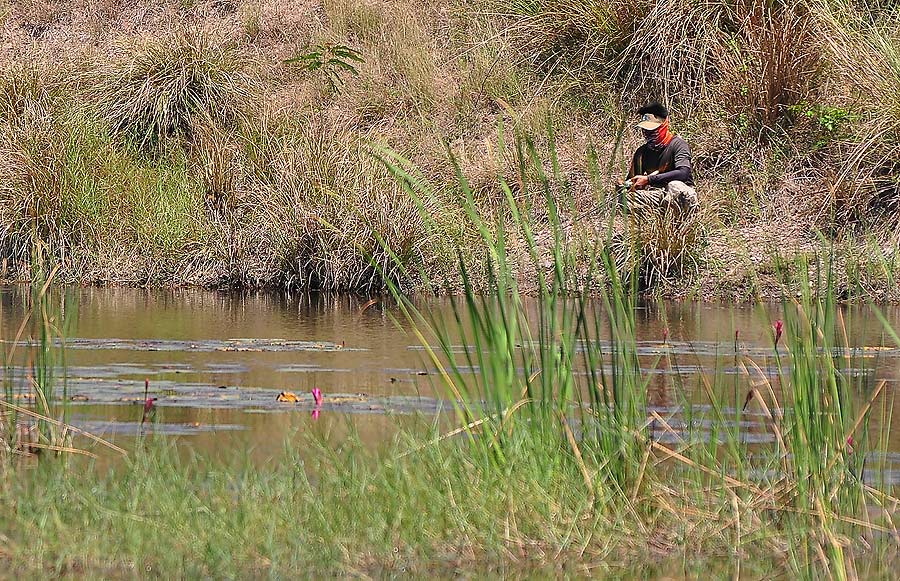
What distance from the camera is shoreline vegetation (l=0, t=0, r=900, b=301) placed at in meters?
15.6

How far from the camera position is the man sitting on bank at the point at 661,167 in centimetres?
1519

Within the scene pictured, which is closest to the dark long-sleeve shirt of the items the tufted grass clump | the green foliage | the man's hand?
the man's hand

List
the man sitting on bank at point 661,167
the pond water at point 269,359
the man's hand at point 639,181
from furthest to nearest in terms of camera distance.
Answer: the man sitting on bank at point 661,167 → the man's hand at point 639,181 → the pond water at point 269,359

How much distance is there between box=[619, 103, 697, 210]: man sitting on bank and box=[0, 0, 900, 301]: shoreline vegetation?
0.39 metres

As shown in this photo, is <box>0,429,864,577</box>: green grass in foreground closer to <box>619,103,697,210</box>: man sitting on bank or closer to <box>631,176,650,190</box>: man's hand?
<box>631,176,650,190</box>: man's hand

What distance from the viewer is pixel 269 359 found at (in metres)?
10.0

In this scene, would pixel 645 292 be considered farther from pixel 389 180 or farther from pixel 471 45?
pixel 471 45

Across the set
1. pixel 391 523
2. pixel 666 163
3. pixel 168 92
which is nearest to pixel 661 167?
pixel 666 163

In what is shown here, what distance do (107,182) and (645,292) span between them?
673 cm

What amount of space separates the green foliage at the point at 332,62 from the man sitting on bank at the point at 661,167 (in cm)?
757

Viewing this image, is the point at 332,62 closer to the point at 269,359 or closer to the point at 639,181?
the point at 639,181

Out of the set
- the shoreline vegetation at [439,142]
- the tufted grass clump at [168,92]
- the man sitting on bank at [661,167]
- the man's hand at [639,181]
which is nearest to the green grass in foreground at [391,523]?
the shoreline vegetation at [439,142]

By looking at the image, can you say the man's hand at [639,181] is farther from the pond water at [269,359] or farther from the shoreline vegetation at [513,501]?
the shoreline vegetation at [513,501]

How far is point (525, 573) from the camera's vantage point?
14.6ft
